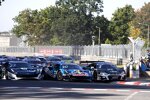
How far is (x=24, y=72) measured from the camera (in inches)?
1184

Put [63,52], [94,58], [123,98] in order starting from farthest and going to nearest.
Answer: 1. [63,52]
2. [94,58]
3. [123,98]

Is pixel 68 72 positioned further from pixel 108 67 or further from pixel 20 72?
pixel 108 67

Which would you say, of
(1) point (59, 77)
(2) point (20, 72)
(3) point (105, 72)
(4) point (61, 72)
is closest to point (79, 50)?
(3) point (105, 72)

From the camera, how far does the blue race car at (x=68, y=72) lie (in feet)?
98.9

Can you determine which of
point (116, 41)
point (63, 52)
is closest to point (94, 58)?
point (63, 52)

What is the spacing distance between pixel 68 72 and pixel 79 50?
52590 mm

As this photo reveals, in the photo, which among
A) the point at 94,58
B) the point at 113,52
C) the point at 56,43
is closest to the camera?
the point at 113,52

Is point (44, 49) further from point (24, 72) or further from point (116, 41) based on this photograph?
point (24, 72)

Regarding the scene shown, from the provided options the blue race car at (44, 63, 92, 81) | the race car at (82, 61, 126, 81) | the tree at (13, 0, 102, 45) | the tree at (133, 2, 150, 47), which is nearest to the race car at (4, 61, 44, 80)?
the blue race car at (44, 63, 92, 81)

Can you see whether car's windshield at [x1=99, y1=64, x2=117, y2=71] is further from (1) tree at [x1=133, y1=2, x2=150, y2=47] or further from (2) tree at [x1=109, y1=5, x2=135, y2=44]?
(1) tree at [x1=133, y1=2, x2=150, y2=47]

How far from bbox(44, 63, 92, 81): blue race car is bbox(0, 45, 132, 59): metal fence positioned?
28166mm

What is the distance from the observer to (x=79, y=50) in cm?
8294

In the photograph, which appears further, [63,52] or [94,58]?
[63,52]

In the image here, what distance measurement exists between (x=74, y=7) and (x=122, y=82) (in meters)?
95.9
